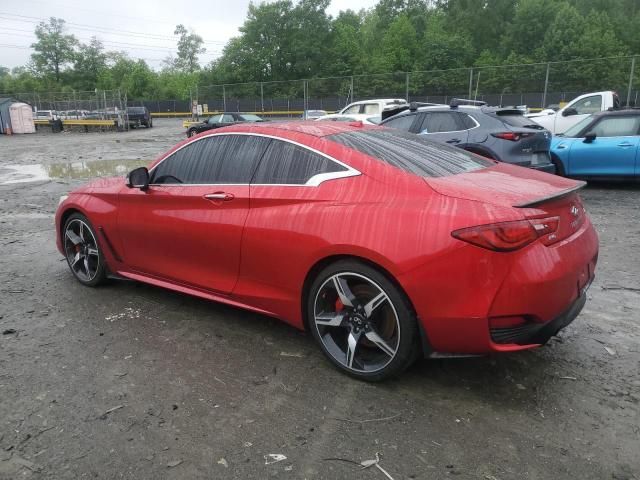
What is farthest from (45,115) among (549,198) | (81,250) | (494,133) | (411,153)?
(549,198)

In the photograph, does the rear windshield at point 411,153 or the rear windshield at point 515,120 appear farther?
the rear windshield at point 515,120

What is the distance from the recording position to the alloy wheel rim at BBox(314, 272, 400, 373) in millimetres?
2924

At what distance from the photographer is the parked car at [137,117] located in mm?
37188

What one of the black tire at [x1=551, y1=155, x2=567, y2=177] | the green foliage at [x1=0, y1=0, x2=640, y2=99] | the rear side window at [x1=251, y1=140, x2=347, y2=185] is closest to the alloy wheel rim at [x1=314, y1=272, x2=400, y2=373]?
the rear side window at [x1=251, y1=140, x2=347, y2=185]

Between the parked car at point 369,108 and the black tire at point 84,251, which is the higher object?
the parked car at point 369,108

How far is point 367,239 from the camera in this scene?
2822 millimetres

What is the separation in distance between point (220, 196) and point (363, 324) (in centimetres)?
139

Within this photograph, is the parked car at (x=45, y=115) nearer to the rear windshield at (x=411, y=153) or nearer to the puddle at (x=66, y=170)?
the puddle at (x=66, y=170)

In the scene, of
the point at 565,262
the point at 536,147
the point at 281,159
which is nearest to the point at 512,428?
the point at 565,262

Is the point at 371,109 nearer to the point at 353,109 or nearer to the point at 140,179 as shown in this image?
the point at 353,109

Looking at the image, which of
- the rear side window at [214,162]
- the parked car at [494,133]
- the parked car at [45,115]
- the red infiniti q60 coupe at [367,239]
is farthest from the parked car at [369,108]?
the parked car at [45,115]

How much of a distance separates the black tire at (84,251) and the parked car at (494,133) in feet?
17.6

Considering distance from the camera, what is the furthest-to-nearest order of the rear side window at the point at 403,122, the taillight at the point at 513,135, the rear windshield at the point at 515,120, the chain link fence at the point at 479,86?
the chain link fence at the point at 479,86, the rear side window at the point at 403,122, the rear windshield at the point at 515,120, the taillight at the point at 513,135

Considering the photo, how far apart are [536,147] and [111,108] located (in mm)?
34448
